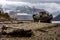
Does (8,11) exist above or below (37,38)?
above

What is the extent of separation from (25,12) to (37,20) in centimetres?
34

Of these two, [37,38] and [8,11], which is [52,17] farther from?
[8,11]

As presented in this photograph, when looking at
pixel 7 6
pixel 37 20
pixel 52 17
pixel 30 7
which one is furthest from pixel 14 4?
pixel 52 17

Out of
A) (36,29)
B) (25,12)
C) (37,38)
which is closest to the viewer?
(37,38)

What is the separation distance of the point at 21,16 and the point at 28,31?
454mm

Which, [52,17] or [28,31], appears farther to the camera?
[52,17]

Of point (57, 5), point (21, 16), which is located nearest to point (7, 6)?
point (21, 16)

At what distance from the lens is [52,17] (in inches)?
133

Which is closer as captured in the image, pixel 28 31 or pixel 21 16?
pixel 28 31

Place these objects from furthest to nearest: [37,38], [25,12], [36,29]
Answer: [25,12] → [36,29] → [37,38]

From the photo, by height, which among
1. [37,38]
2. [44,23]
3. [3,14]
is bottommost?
[37,38]

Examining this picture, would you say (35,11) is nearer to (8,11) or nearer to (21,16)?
(21,16)

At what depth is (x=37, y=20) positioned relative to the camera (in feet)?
11.2

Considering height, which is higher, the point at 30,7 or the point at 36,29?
the point at 30,7
